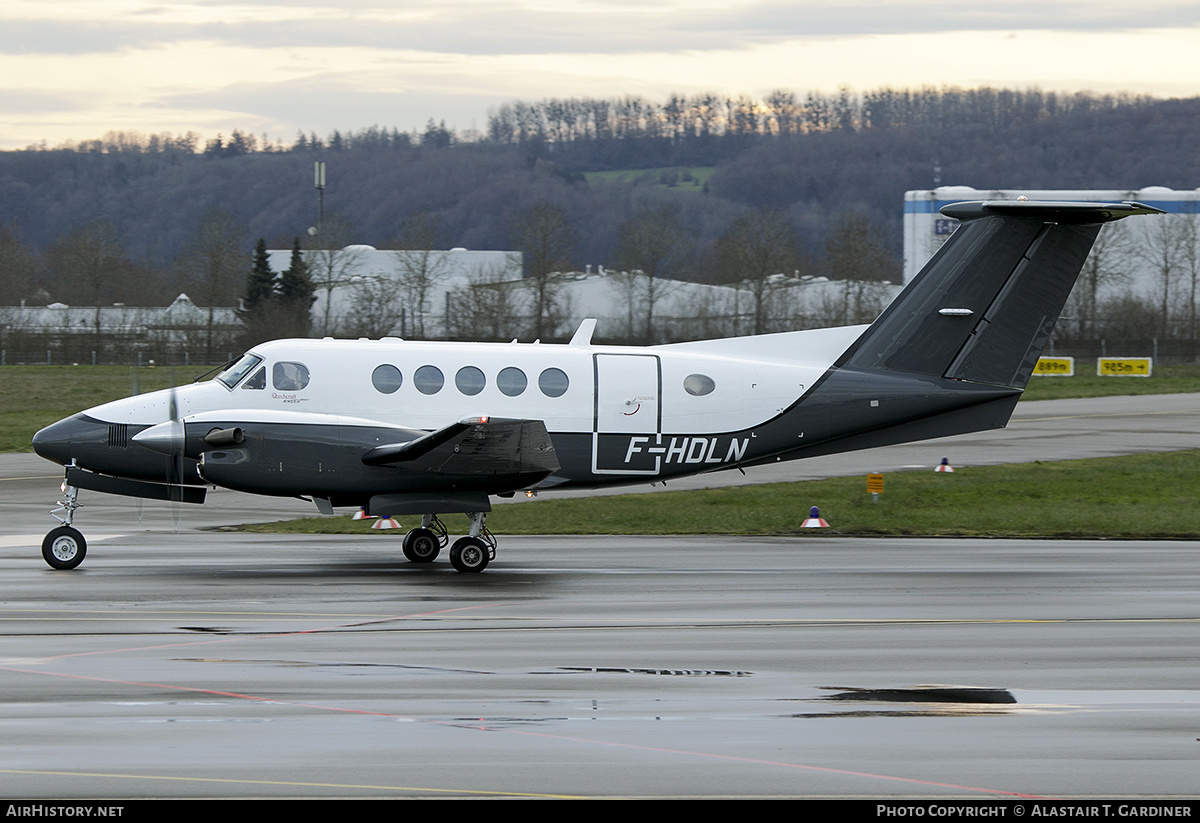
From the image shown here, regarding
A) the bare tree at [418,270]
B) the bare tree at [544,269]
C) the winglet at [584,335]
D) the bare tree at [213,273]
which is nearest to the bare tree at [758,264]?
the bare tree at [544,269]

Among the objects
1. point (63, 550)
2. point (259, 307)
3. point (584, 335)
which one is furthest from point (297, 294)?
point (63, 550)

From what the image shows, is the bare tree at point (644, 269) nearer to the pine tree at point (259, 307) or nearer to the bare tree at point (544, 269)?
the bare tree at point (544, 269)

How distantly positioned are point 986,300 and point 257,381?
31.8 ft

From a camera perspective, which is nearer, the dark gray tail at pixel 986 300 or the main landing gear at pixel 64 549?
the main landing gear at pixel 64 549

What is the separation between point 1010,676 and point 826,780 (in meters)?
3.31

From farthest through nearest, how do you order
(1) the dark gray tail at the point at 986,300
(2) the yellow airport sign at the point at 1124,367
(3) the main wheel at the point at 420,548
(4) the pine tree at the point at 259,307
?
1. (4) the pine tree at the point at 259,307
2. (2) the yellow airport sign at the point at 1124,367
3. (1) the dark gray tail at the point at 986,300
4. (3) the main wheel at the point at 420,548

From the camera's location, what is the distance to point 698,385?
1653 cm

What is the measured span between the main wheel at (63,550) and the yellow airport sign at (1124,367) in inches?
2070

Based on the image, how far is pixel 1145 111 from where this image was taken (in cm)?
17525

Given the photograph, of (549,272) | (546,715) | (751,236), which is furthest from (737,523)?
→ (751,236)

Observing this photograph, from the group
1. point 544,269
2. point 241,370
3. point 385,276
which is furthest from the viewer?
point 385,276

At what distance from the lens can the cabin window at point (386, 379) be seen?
15875 millimetres

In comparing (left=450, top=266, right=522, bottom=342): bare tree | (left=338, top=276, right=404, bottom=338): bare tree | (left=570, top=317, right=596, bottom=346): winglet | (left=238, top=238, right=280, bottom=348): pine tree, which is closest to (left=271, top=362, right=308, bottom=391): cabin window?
(left=570, top=317, right=596, bottom=346): winglet

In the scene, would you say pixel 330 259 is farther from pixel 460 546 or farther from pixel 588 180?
pixel 588 180
